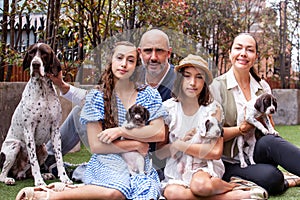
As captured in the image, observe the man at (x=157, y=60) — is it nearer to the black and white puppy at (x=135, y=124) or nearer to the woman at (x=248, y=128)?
the woman at (x=248, y=128)

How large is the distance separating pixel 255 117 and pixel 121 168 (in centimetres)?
112

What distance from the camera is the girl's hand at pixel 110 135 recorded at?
3287 millimetres

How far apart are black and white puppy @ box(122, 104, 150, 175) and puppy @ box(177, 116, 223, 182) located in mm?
312

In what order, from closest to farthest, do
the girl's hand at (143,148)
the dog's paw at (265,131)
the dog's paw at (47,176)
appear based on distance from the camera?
the girl's hand at (143,148) < the dog's paw at (265,131) < the dog's paw at (47,176)

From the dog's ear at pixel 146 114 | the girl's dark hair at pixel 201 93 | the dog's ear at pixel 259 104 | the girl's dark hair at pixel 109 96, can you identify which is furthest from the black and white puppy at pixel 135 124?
the dog's ear at pixel 259 104

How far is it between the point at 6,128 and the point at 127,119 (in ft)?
7.75

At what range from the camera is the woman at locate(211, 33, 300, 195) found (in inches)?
150

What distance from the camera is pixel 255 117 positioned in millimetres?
3814

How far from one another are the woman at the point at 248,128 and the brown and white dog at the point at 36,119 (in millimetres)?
1327

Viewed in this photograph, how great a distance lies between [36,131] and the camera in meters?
4.21

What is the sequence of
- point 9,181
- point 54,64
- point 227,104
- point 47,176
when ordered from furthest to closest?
point 47,176, point 9,181, point 54,64, point 227,104

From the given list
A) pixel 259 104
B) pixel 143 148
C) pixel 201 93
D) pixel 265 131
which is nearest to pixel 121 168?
pixel 143 148

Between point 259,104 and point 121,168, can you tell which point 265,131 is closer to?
point 259,104

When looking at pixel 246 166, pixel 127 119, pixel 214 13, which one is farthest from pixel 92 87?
pixel 214 13
